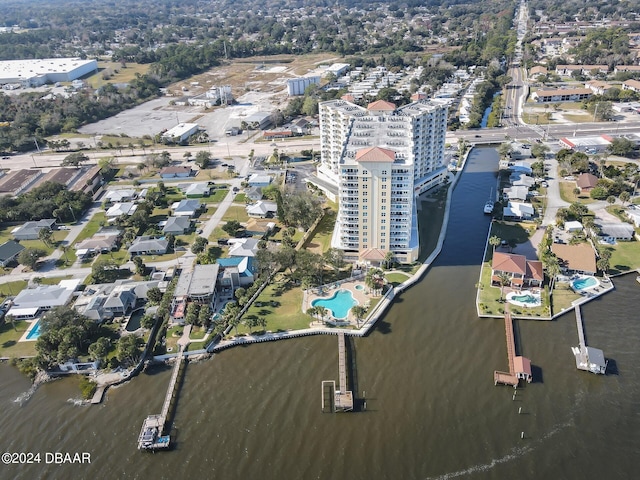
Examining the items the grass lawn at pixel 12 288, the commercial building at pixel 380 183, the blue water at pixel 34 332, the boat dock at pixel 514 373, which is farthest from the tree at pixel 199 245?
the boat dock at pixel 514 373

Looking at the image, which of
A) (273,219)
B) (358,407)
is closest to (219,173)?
(273,219)

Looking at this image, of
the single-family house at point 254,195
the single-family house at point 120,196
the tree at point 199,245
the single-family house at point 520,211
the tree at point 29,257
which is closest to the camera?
the tree at point 29,257

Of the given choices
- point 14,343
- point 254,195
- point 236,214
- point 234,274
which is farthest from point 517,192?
point 14,343

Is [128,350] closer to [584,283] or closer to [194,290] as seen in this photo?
[194,290]

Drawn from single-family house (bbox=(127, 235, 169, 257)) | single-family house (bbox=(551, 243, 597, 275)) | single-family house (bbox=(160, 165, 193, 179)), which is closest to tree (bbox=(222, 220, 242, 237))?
single-family house (bbox=(127, 235, 169, 257))

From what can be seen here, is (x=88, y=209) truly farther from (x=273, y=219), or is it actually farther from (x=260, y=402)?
(x=260, y=402)

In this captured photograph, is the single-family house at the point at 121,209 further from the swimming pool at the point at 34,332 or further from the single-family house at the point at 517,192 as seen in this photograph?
the single-family house at the point at 517,192
